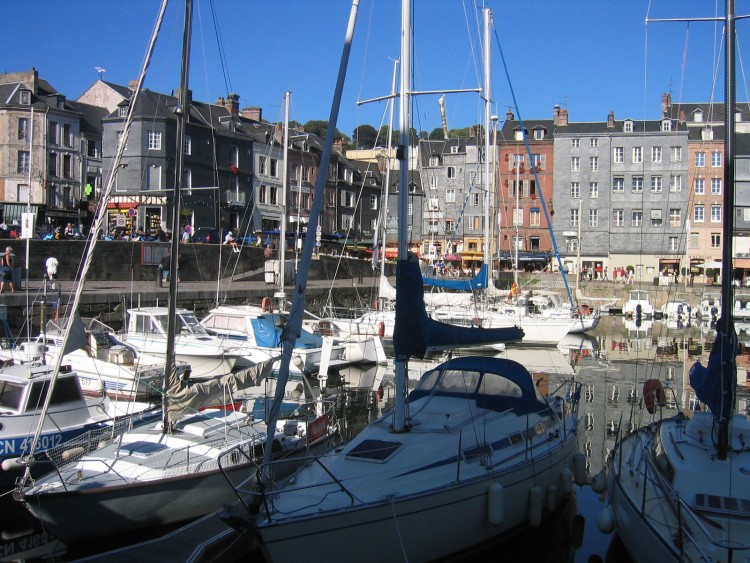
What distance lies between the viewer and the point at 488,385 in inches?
540

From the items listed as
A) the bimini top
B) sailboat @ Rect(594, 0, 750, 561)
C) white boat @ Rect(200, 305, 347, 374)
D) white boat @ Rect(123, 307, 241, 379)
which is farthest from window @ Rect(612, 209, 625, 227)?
the bimini top

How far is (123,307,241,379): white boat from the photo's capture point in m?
25.1

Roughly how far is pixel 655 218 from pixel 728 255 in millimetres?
66924

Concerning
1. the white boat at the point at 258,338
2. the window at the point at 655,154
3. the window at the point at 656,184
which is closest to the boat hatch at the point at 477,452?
the white boat at the point at 258,338

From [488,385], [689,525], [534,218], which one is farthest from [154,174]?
[689,525]

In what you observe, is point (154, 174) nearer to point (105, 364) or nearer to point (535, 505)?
point (105, 364)

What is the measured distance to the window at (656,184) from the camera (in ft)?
242

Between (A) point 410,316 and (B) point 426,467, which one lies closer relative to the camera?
(B) point 426,467

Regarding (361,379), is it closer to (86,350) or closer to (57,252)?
(86,350)

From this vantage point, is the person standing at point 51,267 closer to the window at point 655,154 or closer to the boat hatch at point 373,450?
the boat hatch at point 373,450

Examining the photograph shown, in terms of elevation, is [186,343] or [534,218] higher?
[534,218]

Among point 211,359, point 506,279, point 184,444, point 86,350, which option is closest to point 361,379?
point 211,359

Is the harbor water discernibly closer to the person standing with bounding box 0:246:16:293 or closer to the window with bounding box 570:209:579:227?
the person standing with bounding box 0:246:16:293

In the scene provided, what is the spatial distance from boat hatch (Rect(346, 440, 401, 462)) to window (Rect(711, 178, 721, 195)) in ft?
217
